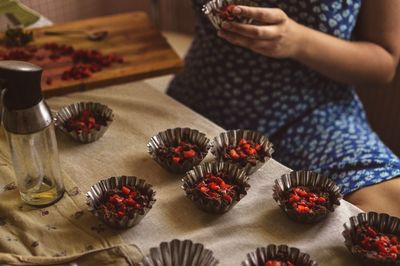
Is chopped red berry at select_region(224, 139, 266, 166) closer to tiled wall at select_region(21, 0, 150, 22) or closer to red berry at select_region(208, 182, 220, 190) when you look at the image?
red berry at select_region(208, 182, 220, 190)

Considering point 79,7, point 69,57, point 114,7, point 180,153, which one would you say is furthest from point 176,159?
point 114,7

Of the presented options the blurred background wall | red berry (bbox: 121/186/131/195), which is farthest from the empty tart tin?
the blurred background wall

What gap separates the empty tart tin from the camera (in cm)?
73

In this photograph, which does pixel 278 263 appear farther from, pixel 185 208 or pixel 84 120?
pixel 84 120

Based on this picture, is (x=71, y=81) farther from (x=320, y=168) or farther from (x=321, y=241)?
(x=321, y=241)

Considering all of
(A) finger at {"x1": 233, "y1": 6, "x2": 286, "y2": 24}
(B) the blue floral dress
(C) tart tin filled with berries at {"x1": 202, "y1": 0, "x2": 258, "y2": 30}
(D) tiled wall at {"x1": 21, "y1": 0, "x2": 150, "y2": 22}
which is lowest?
(D) tiled wall at {"x1": 21, "y1": 0, "x2": 150, "y2": 22}

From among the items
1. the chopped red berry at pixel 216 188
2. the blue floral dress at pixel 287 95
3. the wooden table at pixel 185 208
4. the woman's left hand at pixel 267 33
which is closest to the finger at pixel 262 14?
the woman's left hand at pixel 267 33

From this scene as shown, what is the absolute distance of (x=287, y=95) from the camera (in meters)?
1.28

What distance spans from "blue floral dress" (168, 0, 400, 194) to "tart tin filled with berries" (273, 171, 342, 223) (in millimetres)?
270

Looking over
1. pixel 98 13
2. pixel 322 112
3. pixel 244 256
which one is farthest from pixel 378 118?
pixel 98 13

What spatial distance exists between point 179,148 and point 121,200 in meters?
0.17

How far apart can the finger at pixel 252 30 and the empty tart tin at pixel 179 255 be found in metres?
0.50

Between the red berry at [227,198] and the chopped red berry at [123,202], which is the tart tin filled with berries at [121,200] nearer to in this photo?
the chopped red berry at [123,202]

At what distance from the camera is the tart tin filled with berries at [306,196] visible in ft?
2.64
